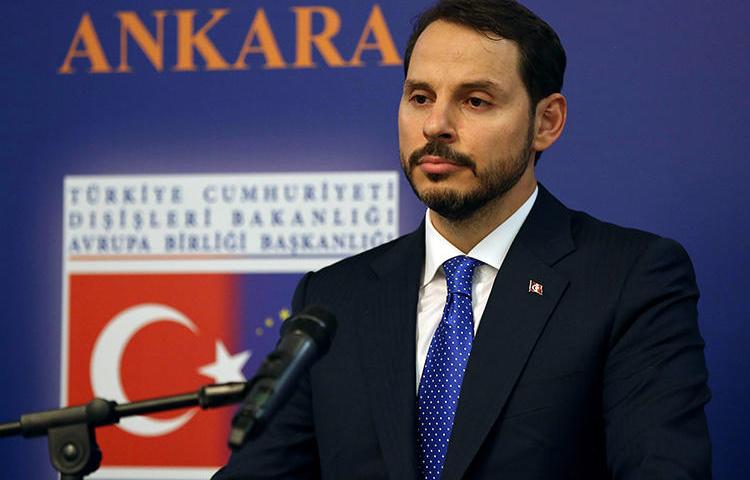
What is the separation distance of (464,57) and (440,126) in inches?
6.3

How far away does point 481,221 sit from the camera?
2145mm

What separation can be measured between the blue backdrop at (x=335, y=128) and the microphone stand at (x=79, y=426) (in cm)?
155

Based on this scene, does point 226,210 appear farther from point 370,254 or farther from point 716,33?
point 716,33

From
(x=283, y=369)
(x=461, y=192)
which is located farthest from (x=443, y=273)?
(x=283, y=369)

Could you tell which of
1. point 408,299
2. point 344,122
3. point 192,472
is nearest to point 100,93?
point 344,122

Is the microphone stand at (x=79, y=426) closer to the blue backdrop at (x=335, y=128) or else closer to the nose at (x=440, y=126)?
the nose at (x=440, y=126)

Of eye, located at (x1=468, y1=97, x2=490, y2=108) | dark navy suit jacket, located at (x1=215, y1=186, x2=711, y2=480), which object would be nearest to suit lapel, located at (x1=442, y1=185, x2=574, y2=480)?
dark navy suit jacket, located at (x1=215, y1=186, x2=711, y2=480)

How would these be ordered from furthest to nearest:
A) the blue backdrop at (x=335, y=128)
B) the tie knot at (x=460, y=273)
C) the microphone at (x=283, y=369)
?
the blue backdrop at (x=335, y=128) → the tie knot at (x=460, y=273) → the microphone at (x=283, y=369)

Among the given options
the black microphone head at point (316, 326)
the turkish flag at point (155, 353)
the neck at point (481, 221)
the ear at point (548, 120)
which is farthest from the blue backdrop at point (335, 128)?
the black microphone head at point (316, 326)

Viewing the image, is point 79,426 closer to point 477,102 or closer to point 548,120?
point 477,102

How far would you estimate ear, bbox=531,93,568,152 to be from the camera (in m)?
2.25

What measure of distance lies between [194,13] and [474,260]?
Answer: 4.03ft

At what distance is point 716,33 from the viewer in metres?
2.65

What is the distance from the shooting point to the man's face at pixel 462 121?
2.05 metres
